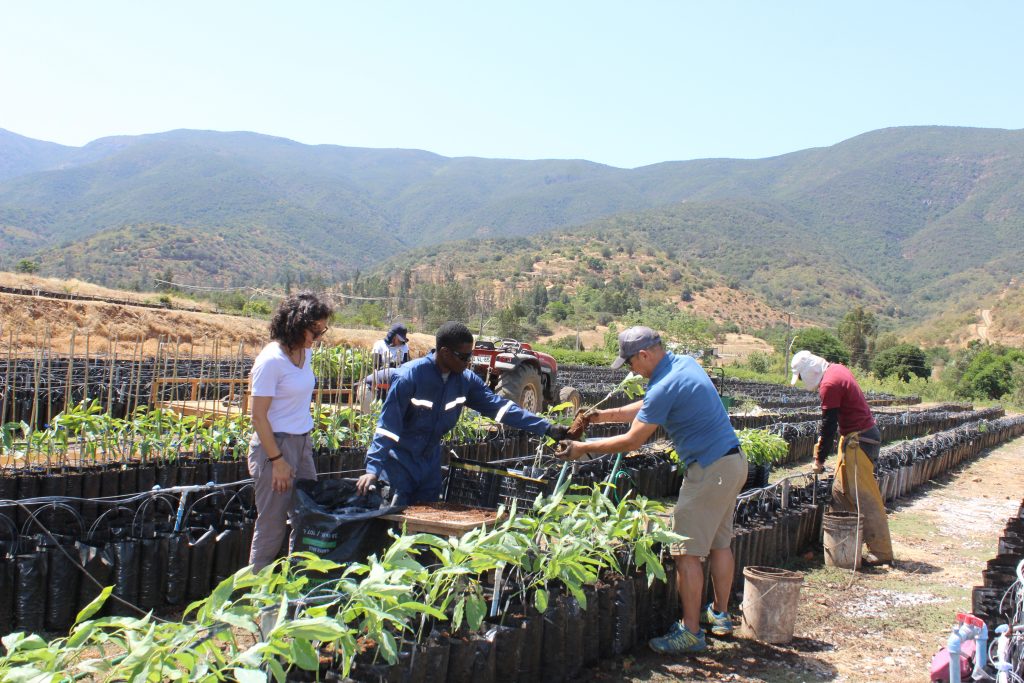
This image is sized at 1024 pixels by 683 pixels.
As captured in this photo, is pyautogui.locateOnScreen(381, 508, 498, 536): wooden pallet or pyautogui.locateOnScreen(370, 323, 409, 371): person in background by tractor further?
pyautogui.locateOnScreen(370, 323, 409, 371): person in background by tractor

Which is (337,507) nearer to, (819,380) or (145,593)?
(145,593)

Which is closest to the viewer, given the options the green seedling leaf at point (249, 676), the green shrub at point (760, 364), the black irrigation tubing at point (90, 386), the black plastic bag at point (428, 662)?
the green seedling leaf at point (249, 676)

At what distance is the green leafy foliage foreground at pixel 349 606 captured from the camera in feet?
7.74

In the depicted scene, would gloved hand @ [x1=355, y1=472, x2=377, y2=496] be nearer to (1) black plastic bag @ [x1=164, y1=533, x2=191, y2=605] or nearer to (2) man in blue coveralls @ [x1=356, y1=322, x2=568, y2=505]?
(2) man in blue coveralls @ [x1=356, y1=322, x2=568, y2=505]

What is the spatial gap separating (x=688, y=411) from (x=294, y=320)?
1.99 meters

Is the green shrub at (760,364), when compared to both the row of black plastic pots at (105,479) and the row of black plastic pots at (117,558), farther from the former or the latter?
the row of black plastic pots at (117,558)

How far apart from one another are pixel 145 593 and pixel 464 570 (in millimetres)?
2539

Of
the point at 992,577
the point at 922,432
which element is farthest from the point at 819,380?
the point at 922,432

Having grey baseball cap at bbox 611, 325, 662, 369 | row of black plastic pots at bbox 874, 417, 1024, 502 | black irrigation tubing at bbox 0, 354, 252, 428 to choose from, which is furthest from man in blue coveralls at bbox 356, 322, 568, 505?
row of black plastic pots at bbox 874, 417, 1024, 502

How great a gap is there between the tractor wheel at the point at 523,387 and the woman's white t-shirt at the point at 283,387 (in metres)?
7.48

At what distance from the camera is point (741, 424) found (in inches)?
618

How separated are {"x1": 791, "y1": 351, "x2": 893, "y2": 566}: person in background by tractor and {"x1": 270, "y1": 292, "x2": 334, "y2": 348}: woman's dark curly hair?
406 centimetres

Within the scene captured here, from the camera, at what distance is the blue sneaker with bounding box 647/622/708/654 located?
173 inches

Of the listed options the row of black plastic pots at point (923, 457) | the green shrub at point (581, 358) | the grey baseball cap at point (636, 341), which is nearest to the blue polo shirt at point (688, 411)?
the grey baseball cap at point (636, 341)
